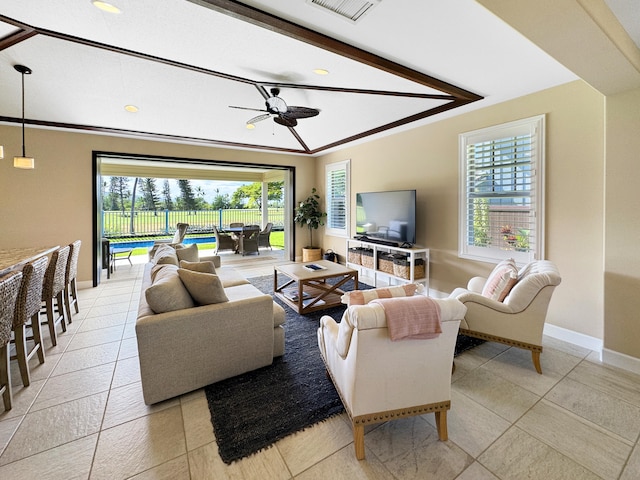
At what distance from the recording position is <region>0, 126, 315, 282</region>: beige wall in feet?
14.4

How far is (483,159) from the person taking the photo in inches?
142

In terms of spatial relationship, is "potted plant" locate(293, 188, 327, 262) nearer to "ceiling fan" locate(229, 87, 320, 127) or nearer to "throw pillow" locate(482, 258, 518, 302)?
"ceiling fan" locate(229, 87, 320, 127)

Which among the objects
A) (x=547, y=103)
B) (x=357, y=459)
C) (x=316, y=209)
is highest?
(x=547, y=103)

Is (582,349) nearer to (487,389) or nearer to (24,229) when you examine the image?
(487,389)

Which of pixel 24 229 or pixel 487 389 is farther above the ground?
pixel 24 229

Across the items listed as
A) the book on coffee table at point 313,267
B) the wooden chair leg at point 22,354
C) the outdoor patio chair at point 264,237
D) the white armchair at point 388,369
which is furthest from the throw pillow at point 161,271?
the outdoor patio chair at point 264,237

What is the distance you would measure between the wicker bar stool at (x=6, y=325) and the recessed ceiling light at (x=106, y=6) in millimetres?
2114

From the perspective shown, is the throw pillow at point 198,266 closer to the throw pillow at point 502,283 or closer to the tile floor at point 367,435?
the tile floor at point 367,435

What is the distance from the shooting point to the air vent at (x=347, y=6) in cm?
194

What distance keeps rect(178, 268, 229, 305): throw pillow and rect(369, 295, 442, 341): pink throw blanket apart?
52.0 inches

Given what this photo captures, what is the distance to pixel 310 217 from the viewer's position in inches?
268

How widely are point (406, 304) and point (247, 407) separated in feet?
4.38

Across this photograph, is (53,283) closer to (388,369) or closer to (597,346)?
(388,369)

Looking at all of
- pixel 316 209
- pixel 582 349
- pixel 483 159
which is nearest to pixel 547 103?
pixel 483 159
